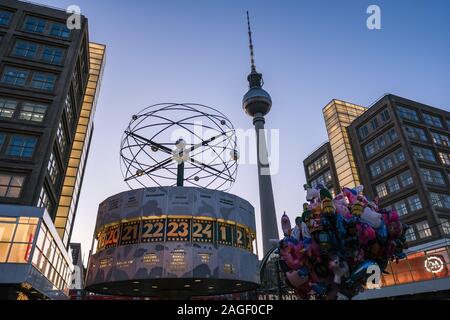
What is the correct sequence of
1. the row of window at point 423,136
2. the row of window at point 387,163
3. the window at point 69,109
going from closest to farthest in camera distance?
the window at point 69,109
the row of window at point 387,163
the row of window at point 423,136

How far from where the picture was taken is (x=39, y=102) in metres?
32.9

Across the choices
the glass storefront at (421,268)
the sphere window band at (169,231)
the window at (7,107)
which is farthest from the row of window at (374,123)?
the window at (7,107)

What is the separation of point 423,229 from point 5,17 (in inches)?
2382

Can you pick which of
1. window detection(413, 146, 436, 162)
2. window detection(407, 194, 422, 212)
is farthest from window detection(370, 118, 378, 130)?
window detection(407, 194, 422, 212)

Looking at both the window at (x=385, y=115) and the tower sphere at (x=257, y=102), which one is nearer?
the window at (x=385, y=115)

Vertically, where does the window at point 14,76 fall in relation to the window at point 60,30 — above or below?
below

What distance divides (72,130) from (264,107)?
6017 centimetres

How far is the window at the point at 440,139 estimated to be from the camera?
51.8 m

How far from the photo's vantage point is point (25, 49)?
36.2 metres

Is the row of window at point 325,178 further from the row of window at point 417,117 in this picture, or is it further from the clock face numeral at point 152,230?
the clock face numeral at point 152,230

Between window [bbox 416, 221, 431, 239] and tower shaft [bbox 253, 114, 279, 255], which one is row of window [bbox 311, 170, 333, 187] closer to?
tower shaft [bbox 253, 114, 279, 255]

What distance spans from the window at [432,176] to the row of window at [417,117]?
31.8ft

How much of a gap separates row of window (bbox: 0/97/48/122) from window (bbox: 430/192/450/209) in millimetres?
50543

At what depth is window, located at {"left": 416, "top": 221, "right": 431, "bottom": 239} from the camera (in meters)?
42.2
